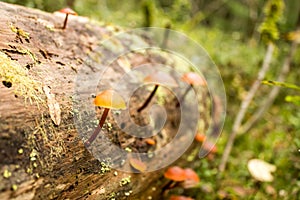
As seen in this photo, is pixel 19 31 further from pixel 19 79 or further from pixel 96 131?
pixel 96 131

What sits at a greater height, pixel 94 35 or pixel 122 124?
pixel 94 35

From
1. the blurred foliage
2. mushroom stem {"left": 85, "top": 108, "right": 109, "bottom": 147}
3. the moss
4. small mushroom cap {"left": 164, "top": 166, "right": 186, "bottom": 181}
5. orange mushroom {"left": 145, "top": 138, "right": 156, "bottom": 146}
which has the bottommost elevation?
small mushroom cap {"left": 164, "top": 166, "right": 186, "bottom": 181}

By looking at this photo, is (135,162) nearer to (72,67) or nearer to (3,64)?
(72,67)

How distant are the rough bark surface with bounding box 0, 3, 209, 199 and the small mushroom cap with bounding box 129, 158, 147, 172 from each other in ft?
0.30

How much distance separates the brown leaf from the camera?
2.39 m

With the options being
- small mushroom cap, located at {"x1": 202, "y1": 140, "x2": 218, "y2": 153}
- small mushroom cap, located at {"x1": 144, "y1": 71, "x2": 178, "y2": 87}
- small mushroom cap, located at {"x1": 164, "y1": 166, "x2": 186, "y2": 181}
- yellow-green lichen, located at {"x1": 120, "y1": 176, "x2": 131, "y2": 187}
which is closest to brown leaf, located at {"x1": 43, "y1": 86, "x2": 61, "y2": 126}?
yellow-green lichen, located at {"x1": 120, "y1": 176, "x2": 131, "y2": 187}

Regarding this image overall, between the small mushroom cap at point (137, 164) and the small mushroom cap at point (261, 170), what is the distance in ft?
5.07

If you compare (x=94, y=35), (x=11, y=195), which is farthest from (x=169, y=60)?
(x=11, y=195)

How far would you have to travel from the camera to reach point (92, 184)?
2.53 meters

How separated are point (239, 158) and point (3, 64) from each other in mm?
4376

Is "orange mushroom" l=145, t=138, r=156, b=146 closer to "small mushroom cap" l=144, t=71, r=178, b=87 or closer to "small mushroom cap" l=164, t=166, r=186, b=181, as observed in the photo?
"small mushroom cap" l=164, t=166, r=186, b=181

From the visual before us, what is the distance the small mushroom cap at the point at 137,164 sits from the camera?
2871mm

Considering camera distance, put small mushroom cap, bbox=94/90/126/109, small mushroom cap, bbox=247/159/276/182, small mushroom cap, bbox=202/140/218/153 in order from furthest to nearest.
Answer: small mushroom cap, bbox=202/140/218/153, small mushroom cap, bbox=247/159/276/182, small mushroom cap, bbox=94/90/126/109

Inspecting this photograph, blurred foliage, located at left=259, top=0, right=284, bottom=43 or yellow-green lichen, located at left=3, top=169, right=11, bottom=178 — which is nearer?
yellow-green lichen, located at left=3, top=169, right=11, bottom=178
